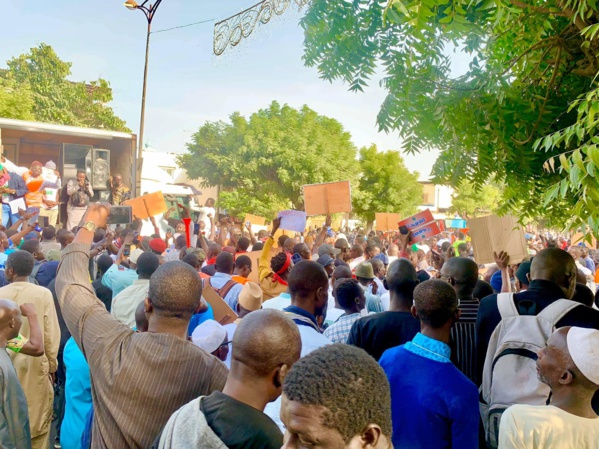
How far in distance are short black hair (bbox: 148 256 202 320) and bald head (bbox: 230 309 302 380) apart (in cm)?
57

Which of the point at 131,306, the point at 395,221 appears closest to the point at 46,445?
the point at 131,306

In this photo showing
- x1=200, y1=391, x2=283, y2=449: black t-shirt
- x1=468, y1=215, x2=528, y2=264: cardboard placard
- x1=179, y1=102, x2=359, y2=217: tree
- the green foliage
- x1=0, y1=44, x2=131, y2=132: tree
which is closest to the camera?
x1=200, y1=391, x2=283, y2=449: black t-shirt

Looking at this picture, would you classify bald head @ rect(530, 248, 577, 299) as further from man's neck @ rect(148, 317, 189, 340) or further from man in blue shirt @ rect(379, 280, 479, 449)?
man's neck @ rect(148, 317, 189, 340)

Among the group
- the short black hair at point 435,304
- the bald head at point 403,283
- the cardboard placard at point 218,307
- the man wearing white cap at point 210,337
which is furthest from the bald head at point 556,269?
the cardboard placard at point 218,307

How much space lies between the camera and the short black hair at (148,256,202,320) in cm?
280

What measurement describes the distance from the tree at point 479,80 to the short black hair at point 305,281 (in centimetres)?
124

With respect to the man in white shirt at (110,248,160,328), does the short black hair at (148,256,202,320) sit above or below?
above

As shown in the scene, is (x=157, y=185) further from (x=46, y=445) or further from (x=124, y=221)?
(x=46, y=445)

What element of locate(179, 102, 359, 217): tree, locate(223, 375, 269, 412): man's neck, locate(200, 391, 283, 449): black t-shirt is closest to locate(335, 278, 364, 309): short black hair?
locate(223, 375, 269, 412): man's neck

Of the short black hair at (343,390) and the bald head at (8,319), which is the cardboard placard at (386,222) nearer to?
the bald head at (8,319)

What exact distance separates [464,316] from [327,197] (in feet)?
16.3

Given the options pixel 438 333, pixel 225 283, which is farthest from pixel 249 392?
pixel 225 283

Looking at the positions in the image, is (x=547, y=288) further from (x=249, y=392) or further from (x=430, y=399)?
(x=249, y=392)

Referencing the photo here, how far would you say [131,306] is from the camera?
489 cm
